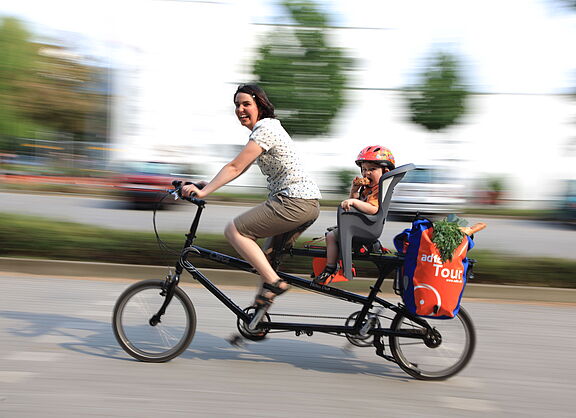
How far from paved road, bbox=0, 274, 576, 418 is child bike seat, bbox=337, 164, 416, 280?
0.87 metres

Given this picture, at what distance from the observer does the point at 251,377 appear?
4676mm

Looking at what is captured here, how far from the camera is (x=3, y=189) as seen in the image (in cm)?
2700

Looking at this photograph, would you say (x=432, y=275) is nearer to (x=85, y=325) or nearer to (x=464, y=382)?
(x=464, y=382)

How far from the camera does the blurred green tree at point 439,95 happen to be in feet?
57.1

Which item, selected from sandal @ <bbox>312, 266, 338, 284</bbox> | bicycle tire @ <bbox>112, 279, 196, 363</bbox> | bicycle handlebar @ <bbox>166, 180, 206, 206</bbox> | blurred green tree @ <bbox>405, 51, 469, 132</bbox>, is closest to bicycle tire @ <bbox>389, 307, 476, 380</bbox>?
sandal @ <bbox>312, 266, 338, 284</bbox>

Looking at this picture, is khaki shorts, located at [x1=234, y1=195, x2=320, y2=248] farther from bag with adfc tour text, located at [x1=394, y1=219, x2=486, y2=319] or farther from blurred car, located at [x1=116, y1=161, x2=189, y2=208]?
blurred car, located at [x1=116, y1=161, x2=189, y2=208]

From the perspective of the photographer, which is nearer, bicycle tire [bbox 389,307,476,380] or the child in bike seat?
the child in bike seat

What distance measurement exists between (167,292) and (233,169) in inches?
40.9

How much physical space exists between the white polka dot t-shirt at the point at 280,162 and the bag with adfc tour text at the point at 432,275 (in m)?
0.79

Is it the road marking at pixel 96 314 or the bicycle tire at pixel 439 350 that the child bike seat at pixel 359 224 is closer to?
the bicycle tire at pixel 439 350

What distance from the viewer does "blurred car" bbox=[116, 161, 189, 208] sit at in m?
18.2

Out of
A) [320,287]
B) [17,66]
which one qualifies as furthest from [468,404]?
[17,66]

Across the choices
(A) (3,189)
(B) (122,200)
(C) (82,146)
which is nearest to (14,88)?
(A) (3,189)

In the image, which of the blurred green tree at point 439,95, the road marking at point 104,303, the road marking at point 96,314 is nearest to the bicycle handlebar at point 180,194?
the road marking at point 96,314
